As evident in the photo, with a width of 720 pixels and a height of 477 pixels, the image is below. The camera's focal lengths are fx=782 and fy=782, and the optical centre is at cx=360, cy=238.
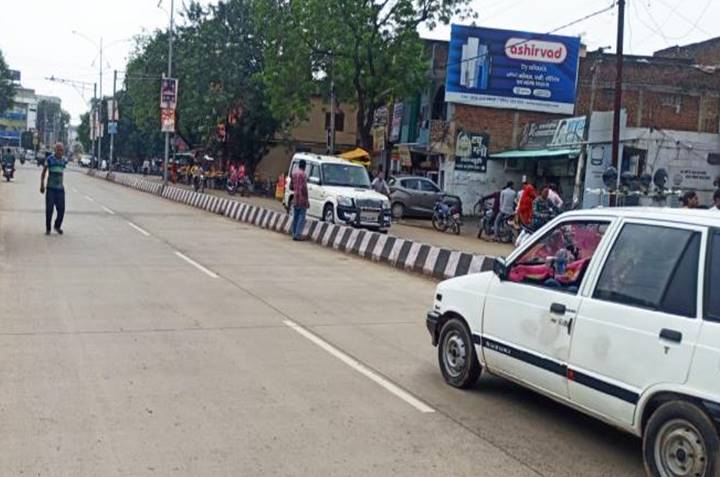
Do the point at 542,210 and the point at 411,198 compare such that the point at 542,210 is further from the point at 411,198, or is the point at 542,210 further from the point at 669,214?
the point at 669,214

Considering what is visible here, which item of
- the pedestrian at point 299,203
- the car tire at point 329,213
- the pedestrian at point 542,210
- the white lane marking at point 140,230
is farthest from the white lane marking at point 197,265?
the pedestrian at point 542,210

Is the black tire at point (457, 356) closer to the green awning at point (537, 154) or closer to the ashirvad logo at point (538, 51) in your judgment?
the green awning at point (537, 154)

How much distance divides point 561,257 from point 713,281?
1.48m

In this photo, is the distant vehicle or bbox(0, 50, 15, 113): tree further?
bbox(0, 50, 15, 113): tree

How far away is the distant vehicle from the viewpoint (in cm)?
3002

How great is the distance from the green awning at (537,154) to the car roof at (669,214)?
24802 millimetres

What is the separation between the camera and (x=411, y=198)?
3002 cm

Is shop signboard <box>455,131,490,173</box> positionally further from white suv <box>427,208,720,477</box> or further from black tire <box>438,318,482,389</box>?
white suv <box>427,208,720,477</box>

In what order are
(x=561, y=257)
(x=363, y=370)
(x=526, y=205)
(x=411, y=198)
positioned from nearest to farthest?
(x=561, y=257)
(x=363, y=370)
(x=526, y=205)
(x=411, y=198)

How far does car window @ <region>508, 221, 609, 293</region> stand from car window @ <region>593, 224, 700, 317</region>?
0.27 m

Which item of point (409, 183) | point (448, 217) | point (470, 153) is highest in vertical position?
point (470, 153)

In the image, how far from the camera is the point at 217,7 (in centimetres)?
4925

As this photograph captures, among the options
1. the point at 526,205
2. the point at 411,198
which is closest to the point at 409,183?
the point at 411,198

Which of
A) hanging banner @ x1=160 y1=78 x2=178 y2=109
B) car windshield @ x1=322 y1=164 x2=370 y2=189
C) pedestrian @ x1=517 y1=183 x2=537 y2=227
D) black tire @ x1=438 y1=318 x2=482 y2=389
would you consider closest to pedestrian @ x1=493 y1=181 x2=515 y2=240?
pedestrian @ x1=517 y1=183 x2=537 y2=227
